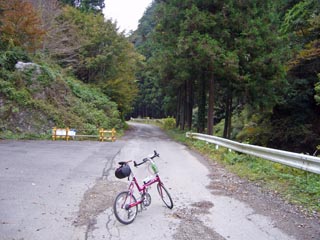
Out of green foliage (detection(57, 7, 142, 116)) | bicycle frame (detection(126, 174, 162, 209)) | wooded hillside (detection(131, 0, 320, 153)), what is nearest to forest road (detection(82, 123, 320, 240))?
bicycle frame (detection(126, 174, 162, 209))

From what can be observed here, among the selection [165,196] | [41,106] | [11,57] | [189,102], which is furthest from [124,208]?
[189,102]

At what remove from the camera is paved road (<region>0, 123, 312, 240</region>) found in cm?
453

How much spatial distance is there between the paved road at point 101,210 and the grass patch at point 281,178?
3.44ft

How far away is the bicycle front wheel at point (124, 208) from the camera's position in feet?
16.0

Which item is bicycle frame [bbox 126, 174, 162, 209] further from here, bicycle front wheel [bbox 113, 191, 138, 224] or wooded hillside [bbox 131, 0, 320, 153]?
wooded hillside [bbox 131, 0, 320, 153]

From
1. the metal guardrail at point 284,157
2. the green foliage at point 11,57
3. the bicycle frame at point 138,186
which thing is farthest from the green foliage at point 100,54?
the bicycle frame at point 138,186

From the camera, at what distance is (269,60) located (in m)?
18.0

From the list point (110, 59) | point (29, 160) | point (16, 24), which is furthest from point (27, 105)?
point (110, 59)

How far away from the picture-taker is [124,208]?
16.2ft

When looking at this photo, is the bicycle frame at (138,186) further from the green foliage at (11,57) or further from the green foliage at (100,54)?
the green foliage at (100,54)

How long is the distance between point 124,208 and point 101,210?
81cm

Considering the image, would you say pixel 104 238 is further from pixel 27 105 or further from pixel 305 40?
pixel 305 40

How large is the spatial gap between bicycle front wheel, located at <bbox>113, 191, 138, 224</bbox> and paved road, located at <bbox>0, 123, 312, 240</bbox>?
0.10 m

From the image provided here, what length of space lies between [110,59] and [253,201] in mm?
25661
